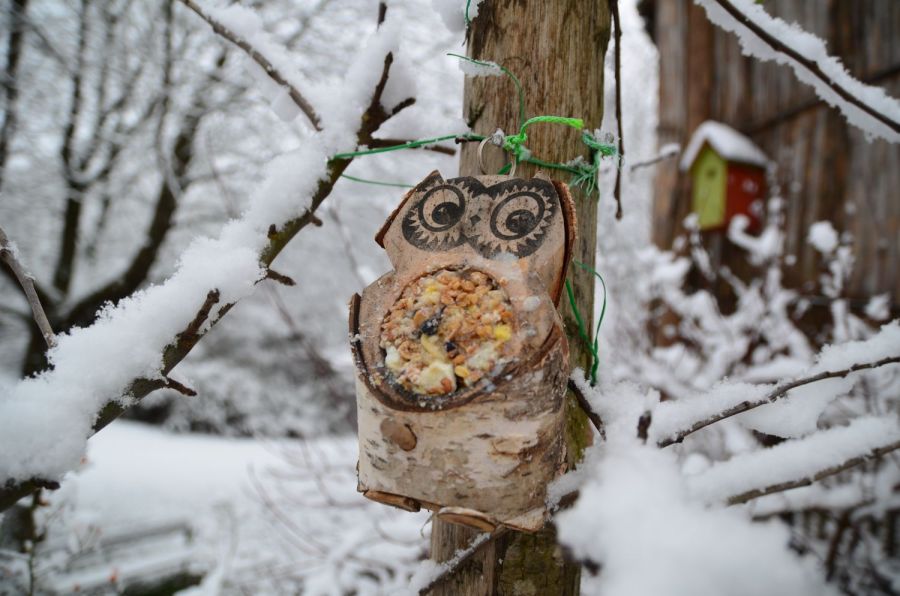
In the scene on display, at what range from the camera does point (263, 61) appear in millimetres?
1173

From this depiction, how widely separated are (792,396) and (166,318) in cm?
118

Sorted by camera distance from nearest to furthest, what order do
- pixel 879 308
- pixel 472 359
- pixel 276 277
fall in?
pixel 472 359, pixel 276 277, pixel 879 308

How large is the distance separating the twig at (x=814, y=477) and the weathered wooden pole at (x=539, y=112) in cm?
33

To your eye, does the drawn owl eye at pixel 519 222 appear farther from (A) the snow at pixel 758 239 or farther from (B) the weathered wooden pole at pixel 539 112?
(A) the snow at pixel 758 239

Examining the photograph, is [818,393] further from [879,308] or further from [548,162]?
[879,308]

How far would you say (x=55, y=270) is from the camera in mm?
4941

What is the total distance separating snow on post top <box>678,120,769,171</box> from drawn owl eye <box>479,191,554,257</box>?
4.07m

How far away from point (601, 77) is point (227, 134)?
185 inches

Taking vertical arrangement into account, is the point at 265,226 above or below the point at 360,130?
below

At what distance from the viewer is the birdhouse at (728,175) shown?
427 cm

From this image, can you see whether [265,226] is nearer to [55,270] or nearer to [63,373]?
[63,373]

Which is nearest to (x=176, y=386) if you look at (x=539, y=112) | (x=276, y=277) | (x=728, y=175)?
(x=276, y=277)

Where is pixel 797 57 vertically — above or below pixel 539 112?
above

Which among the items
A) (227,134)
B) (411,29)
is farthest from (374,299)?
(227,134)
